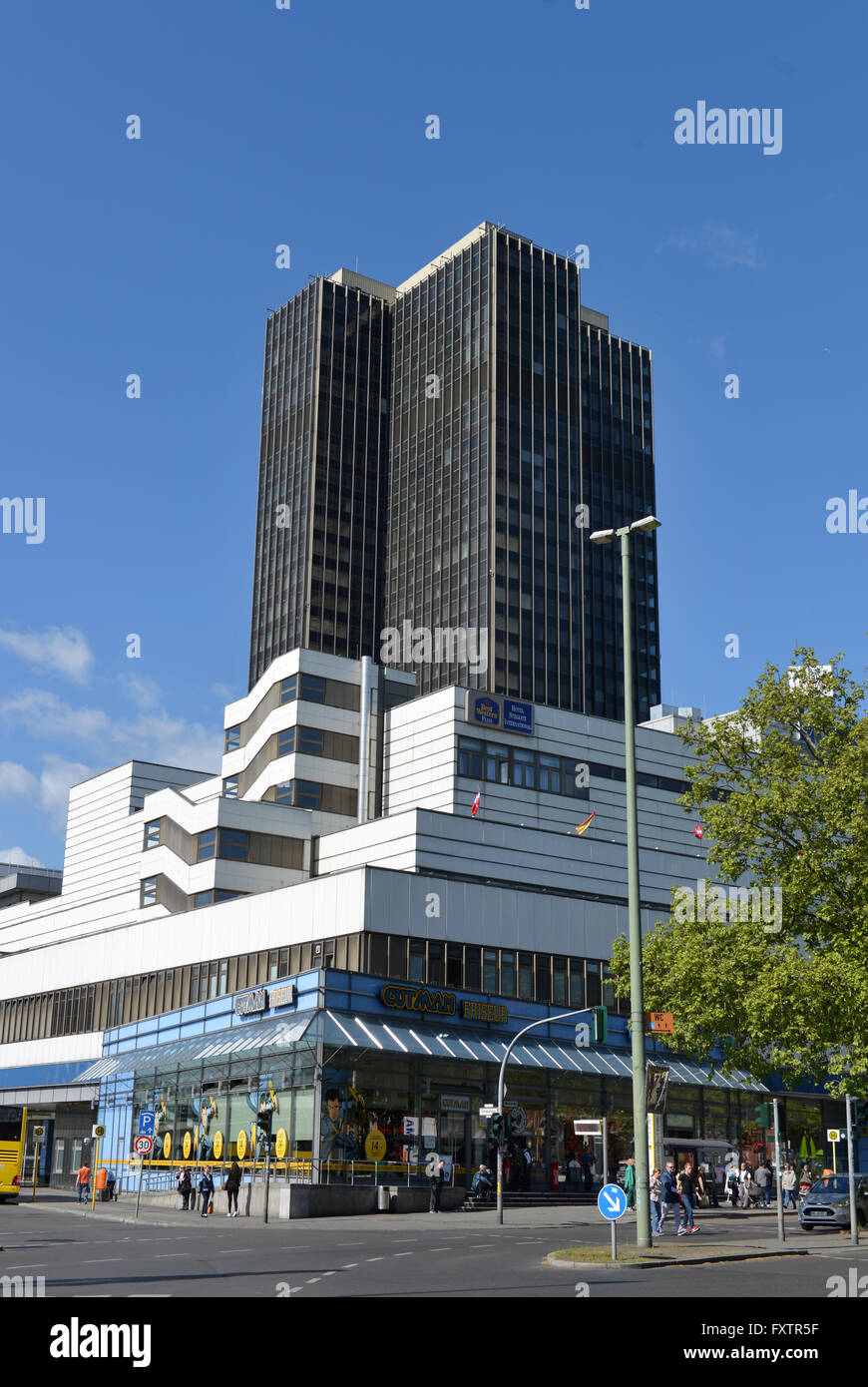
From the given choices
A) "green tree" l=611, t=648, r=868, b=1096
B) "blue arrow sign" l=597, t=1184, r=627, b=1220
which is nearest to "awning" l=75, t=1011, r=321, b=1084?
"green tree" l=611, t=648, r=868, b=1096

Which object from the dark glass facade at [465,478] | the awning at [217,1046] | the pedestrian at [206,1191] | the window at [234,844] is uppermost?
the dark glass facade at [465,478]

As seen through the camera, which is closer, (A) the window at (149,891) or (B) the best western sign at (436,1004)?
(B) the best western sign at (436,1004)

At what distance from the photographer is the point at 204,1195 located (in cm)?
4284

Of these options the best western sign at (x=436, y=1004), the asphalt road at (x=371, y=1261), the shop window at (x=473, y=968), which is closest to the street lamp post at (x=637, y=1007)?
the asphalt road at (x=371, y=1261)

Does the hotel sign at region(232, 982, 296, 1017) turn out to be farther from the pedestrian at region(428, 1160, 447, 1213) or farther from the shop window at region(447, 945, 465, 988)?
the pedestrian at region(428, 1160, 447, 1213)

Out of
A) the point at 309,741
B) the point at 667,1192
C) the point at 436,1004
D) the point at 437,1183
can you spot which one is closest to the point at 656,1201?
the point at 667,1192

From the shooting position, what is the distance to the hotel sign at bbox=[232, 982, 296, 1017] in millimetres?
52938

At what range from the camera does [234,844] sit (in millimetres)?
73438

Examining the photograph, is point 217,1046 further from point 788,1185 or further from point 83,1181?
point 788,1185

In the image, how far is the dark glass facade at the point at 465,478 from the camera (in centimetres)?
14100

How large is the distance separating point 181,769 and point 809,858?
288 feet

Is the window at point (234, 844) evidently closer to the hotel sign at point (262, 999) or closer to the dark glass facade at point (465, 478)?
the hotel sign at point (262, 999)

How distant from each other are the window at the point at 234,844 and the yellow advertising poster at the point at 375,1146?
1019 inches
